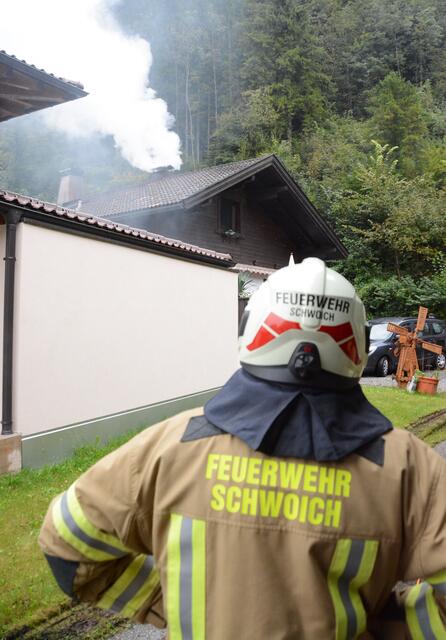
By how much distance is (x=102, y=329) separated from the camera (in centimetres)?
683

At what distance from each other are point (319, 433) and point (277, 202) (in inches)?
686

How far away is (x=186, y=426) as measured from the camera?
4.13 ft

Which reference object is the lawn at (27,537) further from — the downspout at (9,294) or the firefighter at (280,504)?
the firefighter at (280,504)

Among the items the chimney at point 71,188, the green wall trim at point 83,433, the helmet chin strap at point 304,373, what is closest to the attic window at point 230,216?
the chimney at point 71,188

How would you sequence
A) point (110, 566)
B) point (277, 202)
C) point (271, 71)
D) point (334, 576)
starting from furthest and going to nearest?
point (271, 71) → point (277, 202) → point (110, 566) → point (334, 576)

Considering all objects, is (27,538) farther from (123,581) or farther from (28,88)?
(28,88)

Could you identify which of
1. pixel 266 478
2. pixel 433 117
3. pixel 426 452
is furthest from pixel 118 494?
pixel 433 117

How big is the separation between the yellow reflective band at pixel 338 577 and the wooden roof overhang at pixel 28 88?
645 cm

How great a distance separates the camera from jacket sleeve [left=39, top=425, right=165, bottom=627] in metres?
1.23

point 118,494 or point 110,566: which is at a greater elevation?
A: point 118,494

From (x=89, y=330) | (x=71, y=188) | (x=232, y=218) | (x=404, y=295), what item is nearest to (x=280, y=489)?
(x=89, y=330)

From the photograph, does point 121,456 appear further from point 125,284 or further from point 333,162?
point 333,162

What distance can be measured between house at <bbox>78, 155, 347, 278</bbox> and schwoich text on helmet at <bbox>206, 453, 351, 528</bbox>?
12.8m

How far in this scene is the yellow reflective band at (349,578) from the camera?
1.15 metres
